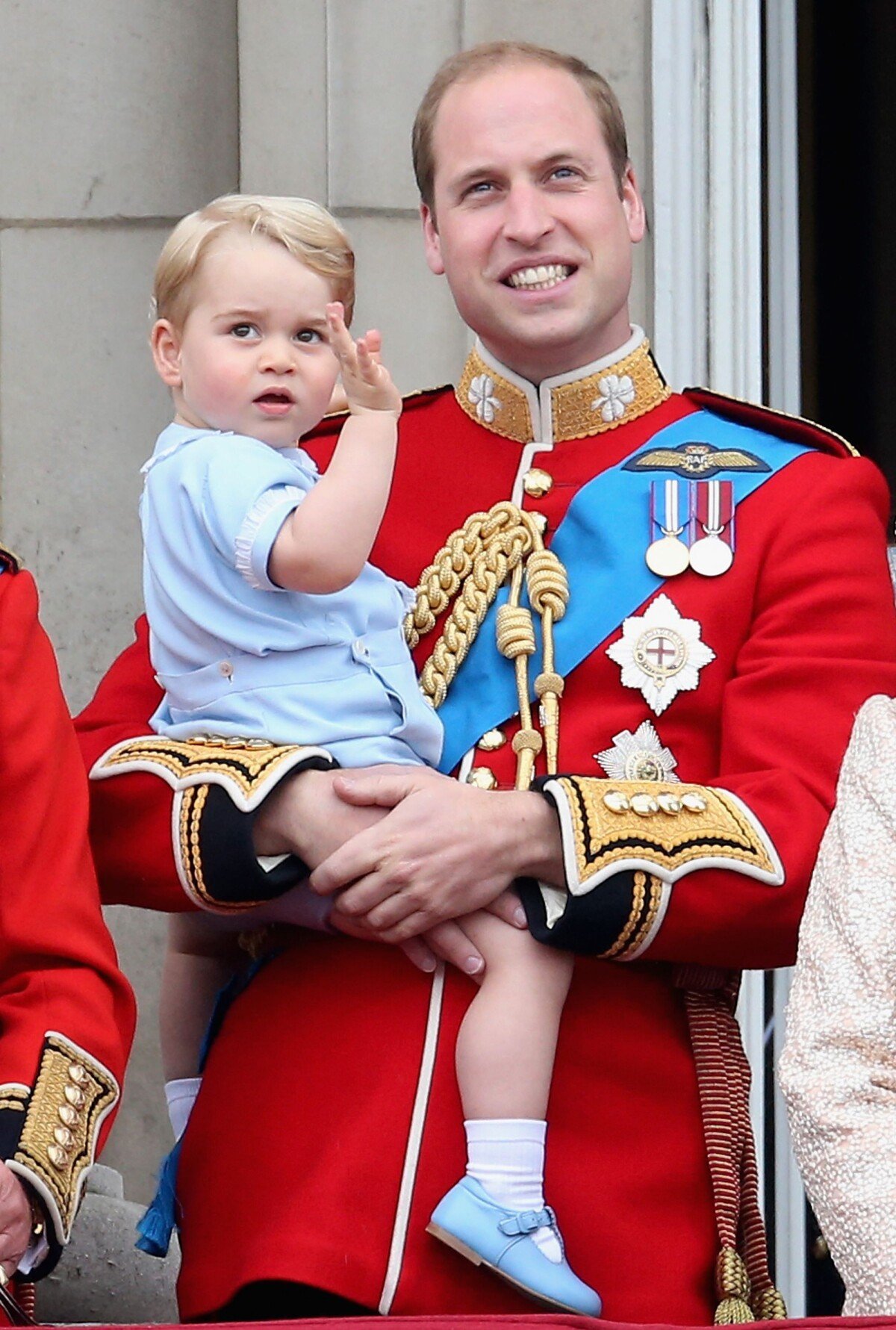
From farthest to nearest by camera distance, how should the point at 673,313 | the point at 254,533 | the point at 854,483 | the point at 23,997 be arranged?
the point at 673,313 < the point at 854,483 < the point at 254,533 < the point at 23,997

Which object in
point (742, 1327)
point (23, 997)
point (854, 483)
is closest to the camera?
point (742, 1327)

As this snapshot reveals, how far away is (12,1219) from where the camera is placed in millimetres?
2330

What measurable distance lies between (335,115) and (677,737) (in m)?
1.71

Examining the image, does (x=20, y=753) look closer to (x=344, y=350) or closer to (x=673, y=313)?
(x=344, y=350)

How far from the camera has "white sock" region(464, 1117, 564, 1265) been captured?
253cm

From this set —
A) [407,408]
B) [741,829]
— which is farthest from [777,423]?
[741,829]

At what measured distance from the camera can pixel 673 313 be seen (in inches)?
158

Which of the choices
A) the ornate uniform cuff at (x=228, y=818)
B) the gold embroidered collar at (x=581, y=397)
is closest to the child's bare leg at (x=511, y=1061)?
the ornate uniform cuff at (x=228, y=818)

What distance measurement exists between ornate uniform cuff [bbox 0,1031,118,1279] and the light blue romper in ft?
1.48

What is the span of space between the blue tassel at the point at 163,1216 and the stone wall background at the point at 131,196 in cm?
133

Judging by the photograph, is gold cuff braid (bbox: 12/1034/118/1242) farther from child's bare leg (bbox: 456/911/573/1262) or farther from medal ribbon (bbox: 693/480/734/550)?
medal ribbon (bbox: 693/480/734/550)

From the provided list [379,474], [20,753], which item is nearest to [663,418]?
[379,474]

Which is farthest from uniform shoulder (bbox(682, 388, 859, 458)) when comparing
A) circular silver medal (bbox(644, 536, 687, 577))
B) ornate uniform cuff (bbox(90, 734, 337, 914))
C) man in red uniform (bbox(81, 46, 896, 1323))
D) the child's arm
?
ornate uniform cuff (bbox(90, 734, 337, 914))

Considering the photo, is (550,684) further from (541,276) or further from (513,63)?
(513,63)
